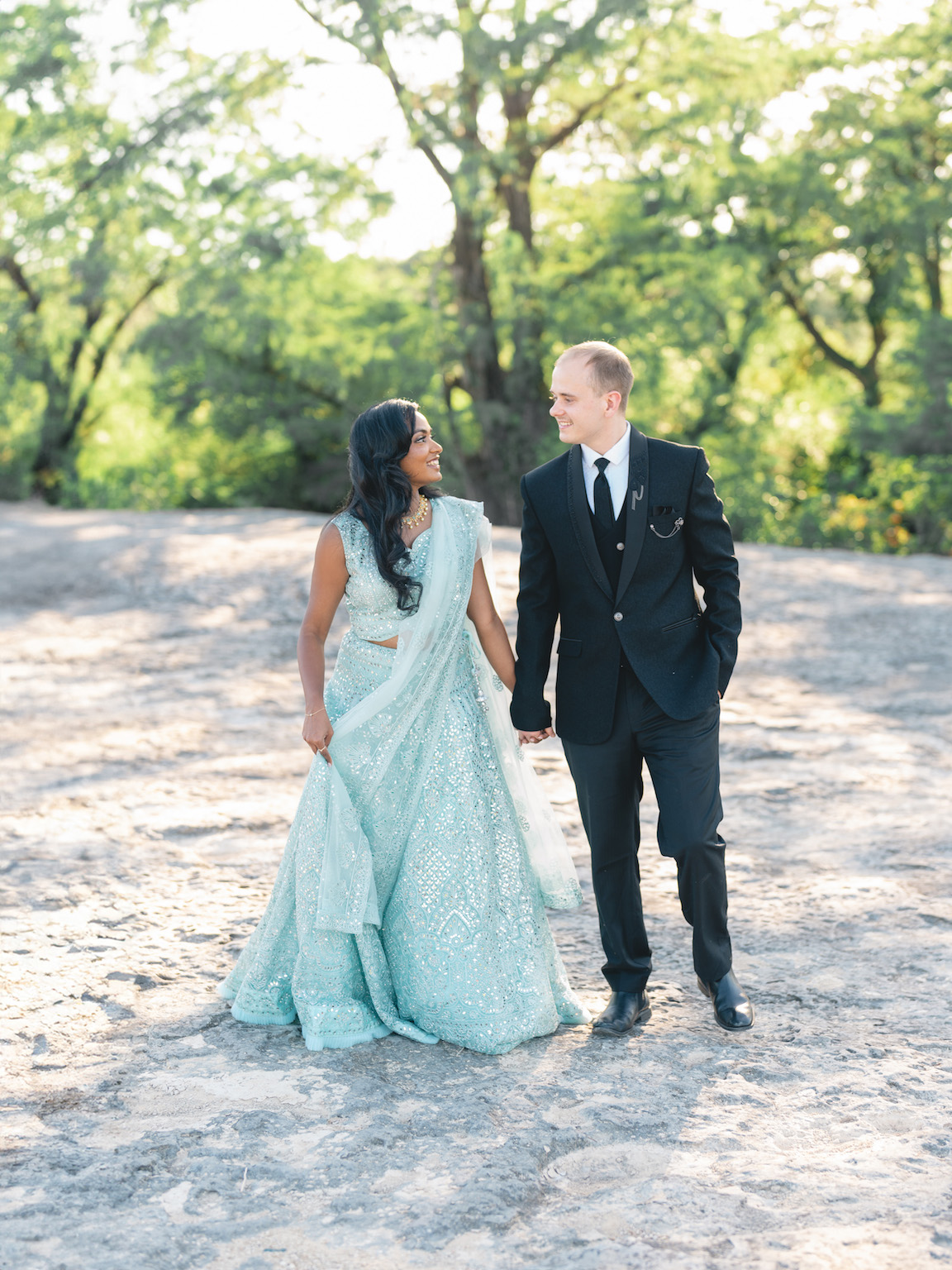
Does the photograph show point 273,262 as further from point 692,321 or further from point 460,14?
point 692,321

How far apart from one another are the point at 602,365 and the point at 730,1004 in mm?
1826

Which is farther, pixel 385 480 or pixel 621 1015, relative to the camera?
pixel 621 1015

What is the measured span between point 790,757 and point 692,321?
470 inches

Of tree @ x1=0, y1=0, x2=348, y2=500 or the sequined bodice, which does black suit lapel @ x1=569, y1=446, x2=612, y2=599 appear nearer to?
the sequined bodice

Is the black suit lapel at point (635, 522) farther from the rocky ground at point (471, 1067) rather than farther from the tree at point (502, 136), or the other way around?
the tree at point (502, 136)

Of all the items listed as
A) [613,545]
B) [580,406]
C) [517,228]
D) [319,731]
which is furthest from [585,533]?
[517,228]

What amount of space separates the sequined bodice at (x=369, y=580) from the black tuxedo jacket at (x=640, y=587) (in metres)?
0.32

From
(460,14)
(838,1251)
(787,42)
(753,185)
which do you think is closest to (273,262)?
(460,14)

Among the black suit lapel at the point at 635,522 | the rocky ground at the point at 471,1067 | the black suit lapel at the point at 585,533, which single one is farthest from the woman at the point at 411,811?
the black suit lapel at the point at 635,522

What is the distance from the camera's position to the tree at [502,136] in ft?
51.1

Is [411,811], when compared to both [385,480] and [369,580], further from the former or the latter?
Result: [385,480]

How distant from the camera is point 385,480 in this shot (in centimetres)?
339

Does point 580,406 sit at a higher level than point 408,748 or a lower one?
higher

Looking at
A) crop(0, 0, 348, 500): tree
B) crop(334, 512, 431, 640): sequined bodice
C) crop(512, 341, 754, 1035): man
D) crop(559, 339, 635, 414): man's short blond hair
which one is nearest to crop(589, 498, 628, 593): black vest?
crop(512, 341, 754, 1035): man
